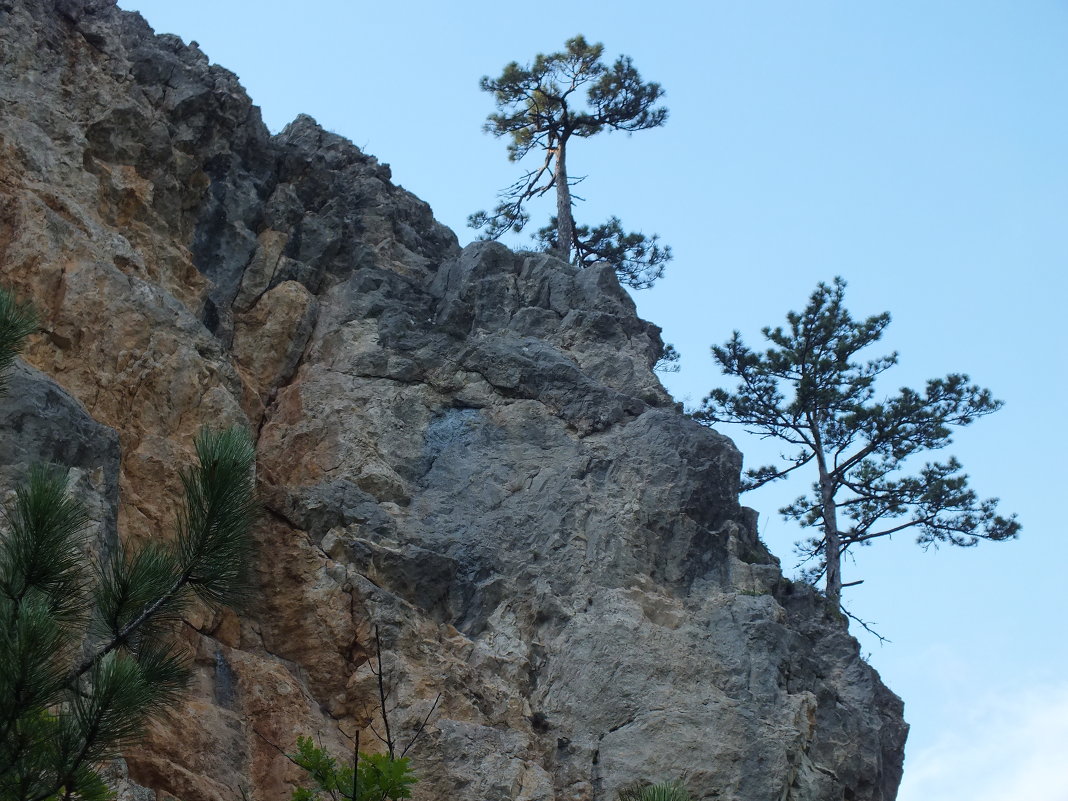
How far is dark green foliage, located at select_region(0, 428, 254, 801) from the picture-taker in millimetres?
6449

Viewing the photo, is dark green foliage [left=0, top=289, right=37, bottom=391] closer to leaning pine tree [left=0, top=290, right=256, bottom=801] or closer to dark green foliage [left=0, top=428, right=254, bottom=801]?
leaning pine tree [left=0, top=290, right=256, bottom=801]

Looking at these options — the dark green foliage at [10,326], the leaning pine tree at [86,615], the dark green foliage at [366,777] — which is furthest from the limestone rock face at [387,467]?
the leaning pine tree at [86,615]

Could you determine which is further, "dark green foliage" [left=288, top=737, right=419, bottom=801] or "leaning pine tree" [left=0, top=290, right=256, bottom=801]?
"dark green foliage" [left=288, top=737, right=419, bottom=801]

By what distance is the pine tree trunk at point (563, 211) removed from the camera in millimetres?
21766

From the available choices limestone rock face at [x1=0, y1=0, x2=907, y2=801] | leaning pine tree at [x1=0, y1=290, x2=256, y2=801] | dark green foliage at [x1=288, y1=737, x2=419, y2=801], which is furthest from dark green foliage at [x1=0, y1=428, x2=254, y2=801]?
limestone rock face at [x1=0, y1=0, x2=907, y2=801]

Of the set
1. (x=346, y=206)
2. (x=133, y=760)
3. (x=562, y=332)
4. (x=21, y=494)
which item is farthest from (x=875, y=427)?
(x=21, y=494)

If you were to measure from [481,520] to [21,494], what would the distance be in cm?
650

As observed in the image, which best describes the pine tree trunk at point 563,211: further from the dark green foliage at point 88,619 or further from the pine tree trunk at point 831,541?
the dark green foliage at point 88,619

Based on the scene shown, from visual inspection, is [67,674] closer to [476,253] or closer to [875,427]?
[476,253]

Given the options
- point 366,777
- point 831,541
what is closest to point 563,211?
point 831,541

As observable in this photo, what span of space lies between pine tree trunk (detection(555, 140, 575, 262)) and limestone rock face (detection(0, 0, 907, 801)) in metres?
5.19

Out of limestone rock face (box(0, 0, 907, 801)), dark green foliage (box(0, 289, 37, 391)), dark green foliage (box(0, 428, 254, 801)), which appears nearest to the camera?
dark green foliage (box(0, 428, 254, 801))

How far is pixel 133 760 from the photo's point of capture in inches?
380

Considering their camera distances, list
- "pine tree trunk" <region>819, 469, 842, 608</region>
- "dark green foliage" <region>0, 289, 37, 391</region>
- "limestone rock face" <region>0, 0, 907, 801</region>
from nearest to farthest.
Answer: "dark green foliage" <region>0, 289, 37, 391</region> < "limestone rock face" <region>0, 0, 907, 801</region> < "pine tree trunk" <region>819, 469, 842, 608</region>
